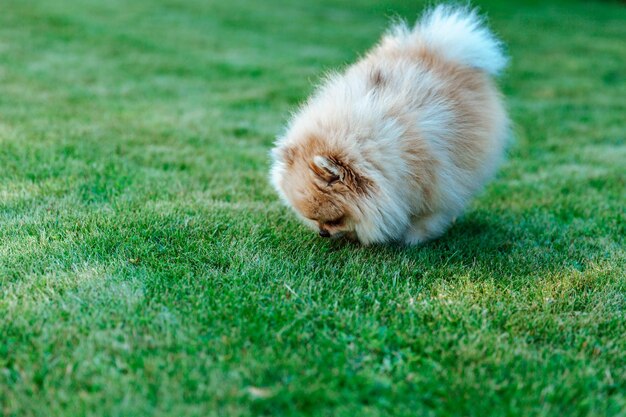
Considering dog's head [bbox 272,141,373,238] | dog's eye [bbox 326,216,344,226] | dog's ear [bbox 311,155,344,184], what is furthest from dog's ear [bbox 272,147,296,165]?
dog's eye [bbox 326,216,344,226]

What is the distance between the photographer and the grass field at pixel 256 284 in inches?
96.4

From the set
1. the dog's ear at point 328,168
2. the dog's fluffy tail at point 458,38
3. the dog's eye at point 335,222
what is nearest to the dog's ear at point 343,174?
the dog's ear at point 328,168

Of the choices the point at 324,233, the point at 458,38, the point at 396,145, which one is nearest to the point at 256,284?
the point at 324,233

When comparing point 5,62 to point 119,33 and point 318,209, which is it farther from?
point 318,209

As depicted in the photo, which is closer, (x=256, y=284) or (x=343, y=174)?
(x=256, y=284)

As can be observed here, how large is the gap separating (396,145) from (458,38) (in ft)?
4.39

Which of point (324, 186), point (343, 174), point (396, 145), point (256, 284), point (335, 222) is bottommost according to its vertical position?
point (256, 284)

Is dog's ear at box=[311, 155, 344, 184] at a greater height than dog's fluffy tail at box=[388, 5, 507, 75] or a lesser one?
lesser

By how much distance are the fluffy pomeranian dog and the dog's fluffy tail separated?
0.01 m

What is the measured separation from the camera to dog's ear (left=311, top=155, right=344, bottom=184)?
3480mm

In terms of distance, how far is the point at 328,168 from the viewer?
3490mm

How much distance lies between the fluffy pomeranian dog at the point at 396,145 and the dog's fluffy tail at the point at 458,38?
0.04ft

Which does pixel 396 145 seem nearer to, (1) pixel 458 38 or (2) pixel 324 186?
(2) pixel 324 186

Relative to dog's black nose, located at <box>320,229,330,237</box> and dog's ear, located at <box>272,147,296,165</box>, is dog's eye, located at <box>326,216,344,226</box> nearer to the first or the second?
dog's black nose, located at <box>320,229,330,237</box>
